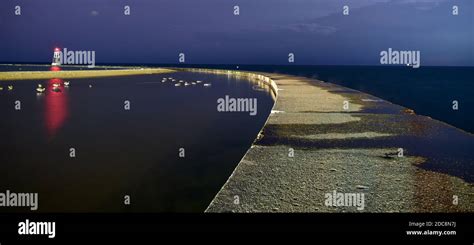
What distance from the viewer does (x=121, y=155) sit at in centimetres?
1108

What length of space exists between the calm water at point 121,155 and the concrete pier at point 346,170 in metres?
1.38

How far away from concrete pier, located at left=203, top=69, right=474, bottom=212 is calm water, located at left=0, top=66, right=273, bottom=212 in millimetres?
1384

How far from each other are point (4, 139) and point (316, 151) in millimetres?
11715

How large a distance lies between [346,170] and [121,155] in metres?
6.90

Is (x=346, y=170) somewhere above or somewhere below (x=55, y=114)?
below

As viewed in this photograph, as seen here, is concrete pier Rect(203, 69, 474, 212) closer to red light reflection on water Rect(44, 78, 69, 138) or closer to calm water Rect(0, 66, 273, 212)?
calm water Rect(0, 66, 273, 212)

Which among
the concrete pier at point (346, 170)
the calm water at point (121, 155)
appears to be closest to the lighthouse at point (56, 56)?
the calm water at point (121, 155)

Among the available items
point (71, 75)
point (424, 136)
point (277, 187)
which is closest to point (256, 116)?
point (424, 136)

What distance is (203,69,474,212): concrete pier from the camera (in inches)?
226

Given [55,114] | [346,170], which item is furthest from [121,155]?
[55,114]

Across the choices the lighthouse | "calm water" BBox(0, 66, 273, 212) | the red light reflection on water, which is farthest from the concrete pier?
the lighthouse

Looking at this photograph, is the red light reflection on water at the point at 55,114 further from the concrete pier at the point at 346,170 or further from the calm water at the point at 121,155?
the concrete pier at the point at 346,170

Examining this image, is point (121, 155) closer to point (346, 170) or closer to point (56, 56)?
point (346, 170)

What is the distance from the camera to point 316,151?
899cm
